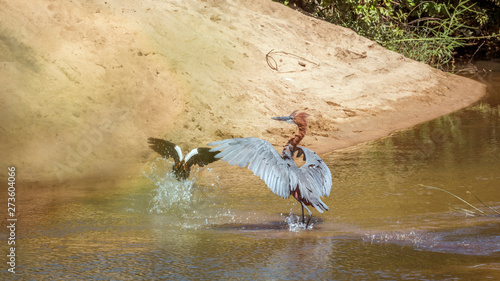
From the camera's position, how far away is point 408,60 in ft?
56.1

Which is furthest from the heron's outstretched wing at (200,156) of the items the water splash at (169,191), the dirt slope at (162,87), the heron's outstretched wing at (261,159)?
the dirt slope at (162,87)

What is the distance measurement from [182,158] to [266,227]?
1.86 m

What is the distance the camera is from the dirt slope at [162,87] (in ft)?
32.2

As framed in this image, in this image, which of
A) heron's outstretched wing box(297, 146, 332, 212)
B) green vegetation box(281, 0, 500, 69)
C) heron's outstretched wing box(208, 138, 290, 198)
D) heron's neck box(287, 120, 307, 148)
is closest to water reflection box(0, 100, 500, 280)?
heron's outstretched wing box(297, 146, 332, 212)

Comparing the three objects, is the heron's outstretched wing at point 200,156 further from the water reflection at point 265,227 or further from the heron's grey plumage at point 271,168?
the heron's grey plumage at point 271,168

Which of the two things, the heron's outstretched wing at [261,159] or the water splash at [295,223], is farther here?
the water splash at [295,223]

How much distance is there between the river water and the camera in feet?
17.7

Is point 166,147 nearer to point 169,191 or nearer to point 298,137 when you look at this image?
point 169,191

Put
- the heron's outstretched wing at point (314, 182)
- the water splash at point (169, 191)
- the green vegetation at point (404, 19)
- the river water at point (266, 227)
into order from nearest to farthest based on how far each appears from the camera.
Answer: the river water at point (266, 227), the heron's outstretched wing at point (314, 182), the water splash at point (169, 191), the green vegetation at point (404, 19)

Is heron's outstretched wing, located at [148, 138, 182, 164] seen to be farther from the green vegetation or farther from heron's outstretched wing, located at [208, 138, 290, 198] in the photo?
the green vegetation

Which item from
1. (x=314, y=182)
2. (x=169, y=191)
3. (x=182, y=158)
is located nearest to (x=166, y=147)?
(x=182, y=158)

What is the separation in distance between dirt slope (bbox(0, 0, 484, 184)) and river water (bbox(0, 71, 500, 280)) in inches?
39.1

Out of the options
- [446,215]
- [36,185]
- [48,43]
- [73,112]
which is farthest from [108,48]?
[446,215]

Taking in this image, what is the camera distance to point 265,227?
672cm
